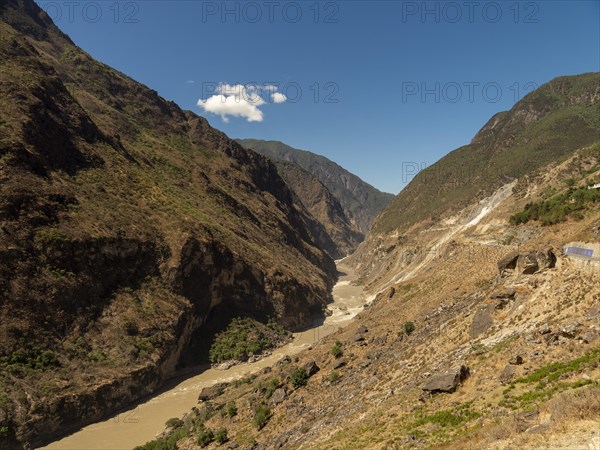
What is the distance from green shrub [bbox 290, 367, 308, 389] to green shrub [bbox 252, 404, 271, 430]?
9.84 feet

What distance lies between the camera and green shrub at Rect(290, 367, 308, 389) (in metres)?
28.9

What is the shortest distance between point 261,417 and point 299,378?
4506 millimetres

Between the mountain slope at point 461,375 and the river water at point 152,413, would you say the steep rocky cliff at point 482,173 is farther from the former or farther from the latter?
the mountain slope at point 461,375

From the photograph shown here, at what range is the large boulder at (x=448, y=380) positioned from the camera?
17375 mm

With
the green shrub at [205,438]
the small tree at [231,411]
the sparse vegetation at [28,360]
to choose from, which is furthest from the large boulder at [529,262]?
the sparse vegetation at [28,360]

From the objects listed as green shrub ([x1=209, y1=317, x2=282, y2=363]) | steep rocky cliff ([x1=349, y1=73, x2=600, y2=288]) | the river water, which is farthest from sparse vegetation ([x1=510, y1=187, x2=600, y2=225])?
green shrub ([x1=209, y1=317, x2=282, y2=363])

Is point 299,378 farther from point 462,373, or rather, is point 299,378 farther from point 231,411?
point 462,373

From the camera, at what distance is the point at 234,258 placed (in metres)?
63.6

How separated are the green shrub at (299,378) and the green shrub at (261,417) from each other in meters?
3.00

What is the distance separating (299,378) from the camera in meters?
29.1

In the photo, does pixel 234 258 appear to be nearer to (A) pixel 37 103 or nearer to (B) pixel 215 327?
(B) pixel 215 327

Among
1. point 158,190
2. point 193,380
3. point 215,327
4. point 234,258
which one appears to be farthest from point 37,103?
point 193,380

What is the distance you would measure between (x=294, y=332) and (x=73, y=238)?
122ft

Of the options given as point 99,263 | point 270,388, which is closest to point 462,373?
point 270,388
